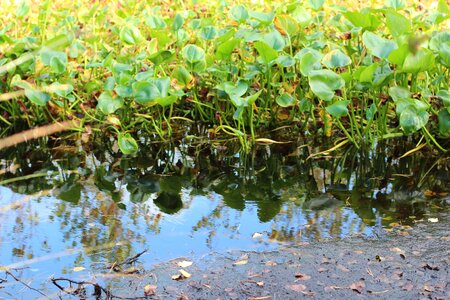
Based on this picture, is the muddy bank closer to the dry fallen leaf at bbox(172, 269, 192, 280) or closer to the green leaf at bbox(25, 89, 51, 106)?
the dry fallen leaf at bbox(172, 269, 192, 280)

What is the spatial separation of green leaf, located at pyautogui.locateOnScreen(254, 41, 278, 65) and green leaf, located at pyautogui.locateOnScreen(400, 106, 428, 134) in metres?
0.58

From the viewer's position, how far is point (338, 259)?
2117mm

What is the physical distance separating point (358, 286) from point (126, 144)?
1395mm

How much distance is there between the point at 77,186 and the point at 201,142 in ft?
2.40

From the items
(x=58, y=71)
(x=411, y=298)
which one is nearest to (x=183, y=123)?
(x=58, y=71)

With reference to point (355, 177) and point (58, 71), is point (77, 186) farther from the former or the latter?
point (355, 177)

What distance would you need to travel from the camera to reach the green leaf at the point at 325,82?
288 cm

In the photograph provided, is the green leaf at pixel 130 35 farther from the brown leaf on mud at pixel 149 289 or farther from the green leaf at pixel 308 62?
the brown leaf on mud at pixel 149 289

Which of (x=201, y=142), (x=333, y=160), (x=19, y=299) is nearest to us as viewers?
(x=19, y=299)

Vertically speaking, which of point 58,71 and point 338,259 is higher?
point 58,71

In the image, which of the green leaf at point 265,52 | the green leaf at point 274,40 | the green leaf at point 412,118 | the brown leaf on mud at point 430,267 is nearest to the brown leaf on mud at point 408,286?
the brown leaf on mud at point 430,267

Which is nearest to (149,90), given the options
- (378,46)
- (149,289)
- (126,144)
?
(126,144)

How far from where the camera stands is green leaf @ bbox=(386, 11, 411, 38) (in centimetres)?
302

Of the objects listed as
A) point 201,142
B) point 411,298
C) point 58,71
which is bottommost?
point 411,298
